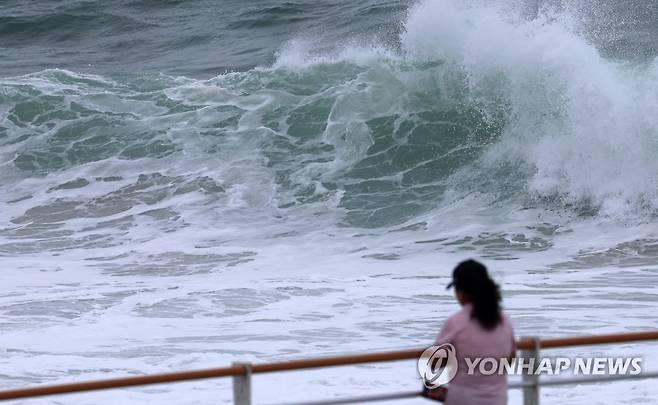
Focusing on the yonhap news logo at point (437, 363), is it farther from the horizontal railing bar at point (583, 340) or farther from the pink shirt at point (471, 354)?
the horizontal railing bar at point (583, 340)

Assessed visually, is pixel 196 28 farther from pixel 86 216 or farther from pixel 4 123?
pixel 86 216

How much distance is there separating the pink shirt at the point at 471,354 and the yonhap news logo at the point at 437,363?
0.02 metres

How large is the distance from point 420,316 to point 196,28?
15775mm

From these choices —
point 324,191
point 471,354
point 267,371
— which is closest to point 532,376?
point 471,354

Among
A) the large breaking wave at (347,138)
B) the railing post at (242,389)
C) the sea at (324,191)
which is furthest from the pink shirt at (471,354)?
the large breaking wave at (347,138)

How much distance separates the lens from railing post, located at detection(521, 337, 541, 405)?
12.3ft

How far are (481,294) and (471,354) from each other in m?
0.19

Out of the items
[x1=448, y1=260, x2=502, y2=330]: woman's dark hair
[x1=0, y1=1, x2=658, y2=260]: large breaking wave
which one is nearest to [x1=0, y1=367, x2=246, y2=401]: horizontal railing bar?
[x1=448, y1=260, x2=502, y2=330]: woman's dark hair

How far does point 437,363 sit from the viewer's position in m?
3.58

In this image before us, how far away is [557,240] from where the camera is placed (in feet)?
38.0

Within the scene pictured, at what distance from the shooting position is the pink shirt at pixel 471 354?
3.51 meters

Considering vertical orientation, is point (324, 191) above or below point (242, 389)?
below

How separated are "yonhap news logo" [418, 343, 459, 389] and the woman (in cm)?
2

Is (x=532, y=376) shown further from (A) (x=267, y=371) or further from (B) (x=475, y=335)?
(A) (x=267, y=371)
